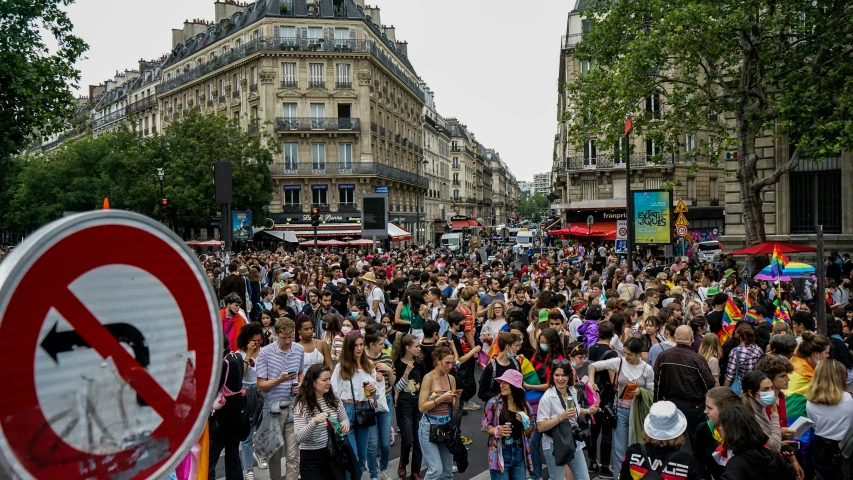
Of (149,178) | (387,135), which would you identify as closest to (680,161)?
(387,135)

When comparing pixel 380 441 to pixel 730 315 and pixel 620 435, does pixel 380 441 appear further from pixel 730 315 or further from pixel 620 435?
pixel 730 315

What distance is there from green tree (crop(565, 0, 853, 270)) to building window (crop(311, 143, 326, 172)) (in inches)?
1229

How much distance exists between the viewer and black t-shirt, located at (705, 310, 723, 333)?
9773 mm

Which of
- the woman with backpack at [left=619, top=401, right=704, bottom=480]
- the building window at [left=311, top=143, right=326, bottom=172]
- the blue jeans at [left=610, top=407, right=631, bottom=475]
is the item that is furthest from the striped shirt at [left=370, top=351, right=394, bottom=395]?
the building window at [left=311, top=143, right=326, bottom=172]

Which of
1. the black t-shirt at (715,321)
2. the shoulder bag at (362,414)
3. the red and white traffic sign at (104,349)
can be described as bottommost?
the shoulder bag at (362,414)

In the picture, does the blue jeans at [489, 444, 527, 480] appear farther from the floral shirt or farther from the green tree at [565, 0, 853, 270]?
the green tree at [565, 0, 853, 270]

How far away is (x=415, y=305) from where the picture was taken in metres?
10.7

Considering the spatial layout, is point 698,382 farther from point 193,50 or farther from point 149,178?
point 193,50

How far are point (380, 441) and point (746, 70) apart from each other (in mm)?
17642

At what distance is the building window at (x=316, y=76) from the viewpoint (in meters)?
50.6

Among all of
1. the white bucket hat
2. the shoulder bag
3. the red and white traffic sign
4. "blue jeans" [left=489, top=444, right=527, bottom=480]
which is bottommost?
"blue jeans" [left=489, top=444, right=527, bottom=480]

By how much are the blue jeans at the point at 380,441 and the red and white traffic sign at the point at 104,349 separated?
5.64 meters

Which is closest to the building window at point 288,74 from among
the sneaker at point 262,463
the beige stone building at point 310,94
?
the beige stone building at point 310,94

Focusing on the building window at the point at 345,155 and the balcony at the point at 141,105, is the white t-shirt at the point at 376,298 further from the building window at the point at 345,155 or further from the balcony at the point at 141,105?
the balcony at the point at 141,105
